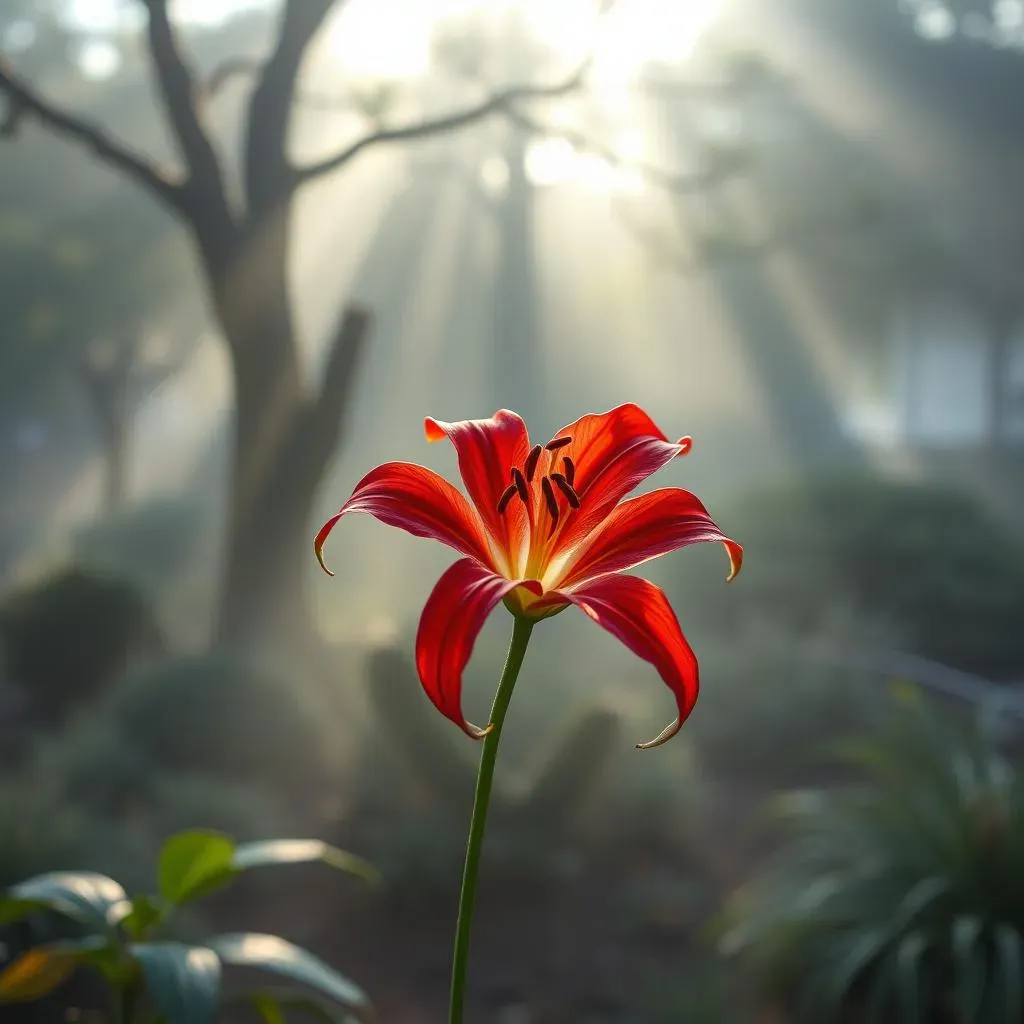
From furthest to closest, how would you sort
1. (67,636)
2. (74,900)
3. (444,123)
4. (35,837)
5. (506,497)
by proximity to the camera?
(67,636)
(444,123)
(35,837)
(74,900)
(506,497)

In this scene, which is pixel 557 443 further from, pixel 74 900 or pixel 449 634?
pixel 74 900

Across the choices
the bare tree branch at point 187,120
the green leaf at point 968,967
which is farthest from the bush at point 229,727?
the green leaf at point 968,967

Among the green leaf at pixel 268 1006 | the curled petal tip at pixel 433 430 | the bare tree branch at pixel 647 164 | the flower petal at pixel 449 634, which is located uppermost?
the bare tree branch at pixel 647 164

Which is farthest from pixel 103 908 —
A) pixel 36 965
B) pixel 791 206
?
pixel 791 206

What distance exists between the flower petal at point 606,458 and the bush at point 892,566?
6395 mm

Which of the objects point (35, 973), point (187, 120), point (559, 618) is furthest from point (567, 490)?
point (559, 618)

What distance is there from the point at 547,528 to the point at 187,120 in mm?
5255

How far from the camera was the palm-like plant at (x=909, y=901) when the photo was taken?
106 inches

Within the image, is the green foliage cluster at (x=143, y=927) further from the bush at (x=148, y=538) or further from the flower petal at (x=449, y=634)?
the bush at (x=148, y=538)

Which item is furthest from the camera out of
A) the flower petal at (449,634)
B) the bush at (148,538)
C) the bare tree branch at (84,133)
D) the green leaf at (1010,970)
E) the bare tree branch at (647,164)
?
the bush at (148,538)

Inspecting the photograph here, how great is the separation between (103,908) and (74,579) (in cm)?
489

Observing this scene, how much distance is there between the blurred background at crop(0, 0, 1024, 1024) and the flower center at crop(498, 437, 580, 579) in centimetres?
187

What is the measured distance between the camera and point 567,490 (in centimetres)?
77

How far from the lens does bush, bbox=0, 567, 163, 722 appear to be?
5.84 meters
